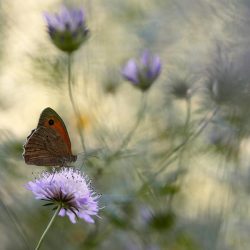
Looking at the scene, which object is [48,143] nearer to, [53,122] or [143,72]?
[53,122]

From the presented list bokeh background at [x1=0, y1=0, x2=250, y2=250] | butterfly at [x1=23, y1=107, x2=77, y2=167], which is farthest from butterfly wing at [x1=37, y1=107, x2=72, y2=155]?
bokeh background at [x1=0, y1=0, x2=250, y2=250]

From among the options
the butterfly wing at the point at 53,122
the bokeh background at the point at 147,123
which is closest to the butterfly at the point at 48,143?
the butterfly wing at the point at 53,122

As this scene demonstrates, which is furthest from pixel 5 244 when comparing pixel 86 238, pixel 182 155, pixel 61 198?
pixel 61 198

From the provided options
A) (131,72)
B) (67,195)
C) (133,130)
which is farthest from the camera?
(131,72)

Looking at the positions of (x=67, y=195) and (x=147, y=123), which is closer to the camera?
(x=67, y=195)

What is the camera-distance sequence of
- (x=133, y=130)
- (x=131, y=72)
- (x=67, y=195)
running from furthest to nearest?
(x=131, y=72), (x=133, y=130), (x=67, y=195)

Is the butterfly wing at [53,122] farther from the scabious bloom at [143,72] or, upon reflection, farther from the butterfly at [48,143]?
the scabious bloom at [143,72]

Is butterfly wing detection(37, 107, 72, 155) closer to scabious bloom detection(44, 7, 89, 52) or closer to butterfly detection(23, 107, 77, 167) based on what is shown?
butterfly detection(23, 107, 77, 167)

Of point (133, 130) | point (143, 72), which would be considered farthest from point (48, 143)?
point (143, 72)
